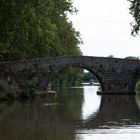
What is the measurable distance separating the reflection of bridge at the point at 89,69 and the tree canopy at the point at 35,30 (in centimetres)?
167

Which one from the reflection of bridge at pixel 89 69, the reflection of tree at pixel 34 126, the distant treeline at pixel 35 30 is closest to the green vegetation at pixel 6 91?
the distant treeline at pixel 35 30

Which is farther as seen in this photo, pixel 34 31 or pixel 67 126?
pixel 34 31

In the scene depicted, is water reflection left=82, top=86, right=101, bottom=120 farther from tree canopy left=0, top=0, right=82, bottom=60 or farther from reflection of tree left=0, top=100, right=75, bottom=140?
tree canopy left=0, top=0, right=82, bottom=60

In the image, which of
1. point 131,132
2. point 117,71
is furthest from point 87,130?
point 117,71

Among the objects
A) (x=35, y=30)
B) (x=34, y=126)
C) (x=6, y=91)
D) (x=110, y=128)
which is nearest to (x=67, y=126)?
(x=34, y=126)

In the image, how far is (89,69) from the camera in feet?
183

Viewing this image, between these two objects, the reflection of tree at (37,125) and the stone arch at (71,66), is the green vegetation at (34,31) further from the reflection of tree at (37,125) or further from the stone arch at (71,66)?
the reflection of tree at (37,125)

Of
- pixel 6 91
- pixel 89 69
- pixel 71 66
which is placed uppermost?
pixel 71 66

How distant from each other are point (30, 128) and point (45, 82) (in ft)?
103

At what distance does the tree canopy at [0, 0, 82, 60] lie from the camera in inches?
1721

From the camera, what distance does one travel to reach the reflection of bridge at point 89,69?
165 ft

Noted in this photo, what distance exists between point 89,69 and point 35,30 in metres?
9.13

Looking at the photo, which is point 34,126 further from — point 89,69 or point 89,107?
point 89,69

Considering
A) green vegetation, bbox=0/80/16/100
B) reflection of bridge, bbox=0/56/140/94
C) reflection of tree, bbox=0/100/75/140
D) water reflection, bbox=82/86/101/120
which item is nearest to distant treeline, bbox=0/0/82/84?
reflection of bridge, bbox=0/56/140/94
